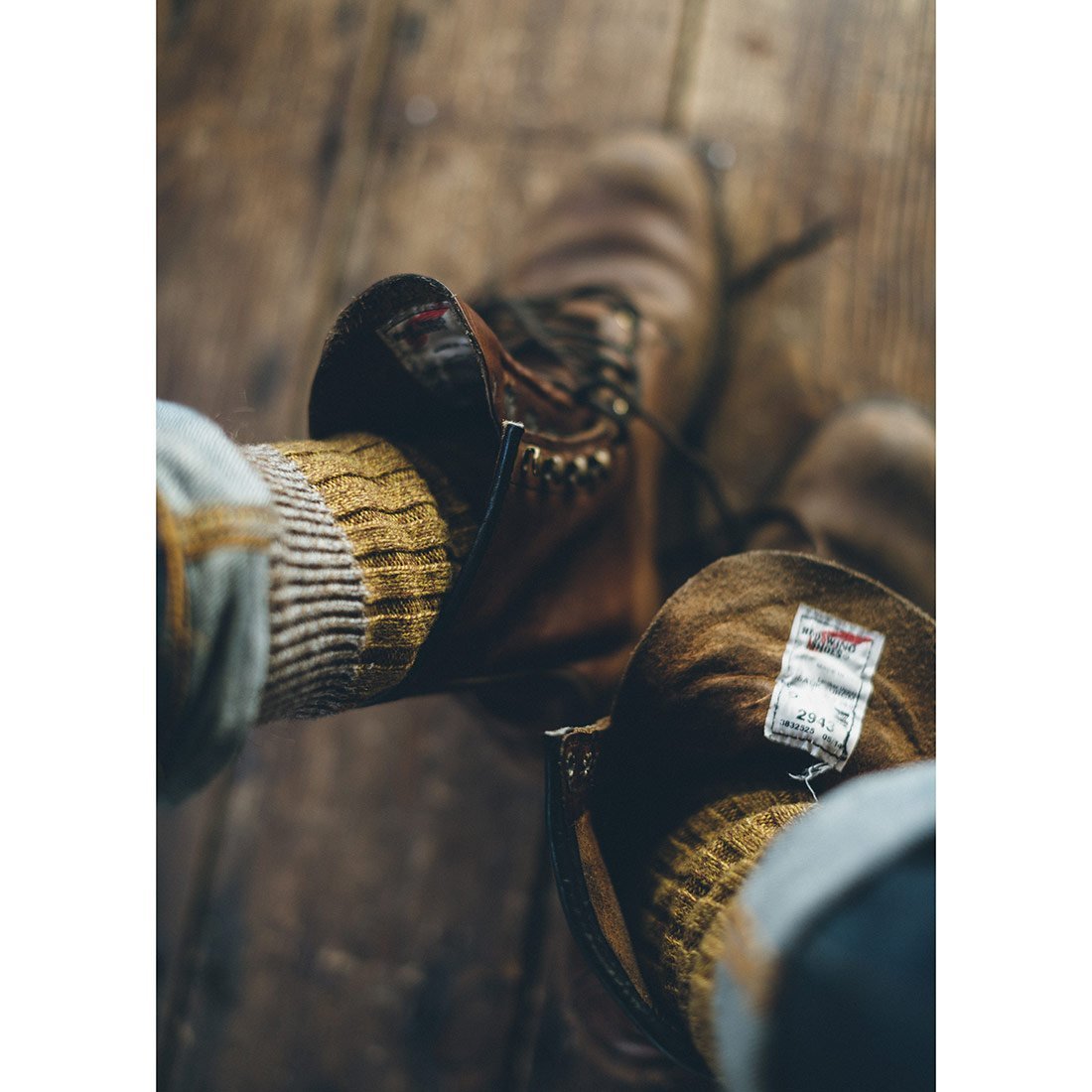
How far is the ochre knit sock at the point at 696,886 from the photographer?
37 centimetres

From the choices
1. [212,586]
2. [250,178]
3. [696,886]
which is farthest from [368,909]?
[250,178]

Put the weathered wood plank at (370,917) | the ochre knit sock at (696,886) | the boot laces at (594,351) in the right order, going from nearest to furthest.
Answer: the ochre knit sock at (696,886), the boot laces at (594,351), the weathered wood plank at (370,917)

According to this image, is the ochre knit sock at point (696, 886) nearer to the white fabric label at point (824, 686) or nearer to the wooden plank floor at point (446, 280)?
the white fabric label at point (824, 686)

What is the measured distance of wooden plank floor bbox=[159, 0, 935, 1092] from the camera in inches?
28.1

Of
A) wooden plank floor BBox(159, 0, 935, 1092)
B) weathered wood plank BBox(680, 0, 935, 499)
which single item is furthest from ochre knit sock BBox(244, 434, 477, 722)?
weathered wood plank BBox(680, 0, 935, 499)

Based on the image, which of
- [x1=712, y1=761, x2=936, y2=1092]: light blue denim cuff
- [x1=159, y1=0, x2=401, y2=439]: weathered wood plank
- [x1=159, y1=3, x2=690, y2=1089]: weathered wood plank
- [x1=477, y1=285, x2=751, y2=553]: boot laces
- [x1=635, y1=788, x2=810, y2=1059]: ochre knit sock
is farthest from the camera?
[x1=159, y1=0, x2=401, y2=439]: weathered wood plank

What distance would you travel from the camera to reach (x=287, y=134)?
2.82 feet

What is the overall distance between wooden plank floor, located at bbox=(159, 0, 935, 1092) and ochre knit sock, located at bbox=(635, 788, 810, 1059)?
0.26 metres

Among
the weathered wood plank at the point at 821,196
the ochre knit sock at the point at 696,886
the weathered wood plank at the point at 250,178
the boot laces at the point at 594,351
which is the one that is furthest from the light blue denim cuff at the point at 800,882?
the weathered wood plank at the point at 250,178

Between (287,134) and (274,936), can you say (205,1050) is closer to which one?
(274,936)

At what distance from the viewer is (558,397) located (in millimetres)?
532

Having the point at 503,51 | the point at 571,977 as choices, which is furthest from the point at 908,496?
the point at 503,51

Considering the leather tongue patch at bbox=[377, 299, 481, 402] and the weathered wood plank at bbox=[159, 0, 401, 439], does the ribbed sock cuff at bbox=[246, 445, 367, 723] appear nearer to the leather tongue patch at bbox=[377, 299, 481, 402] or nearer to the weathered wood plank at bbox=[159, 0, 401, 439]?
the leather tongue patch at bbox=[377, 299, 481, 402]
